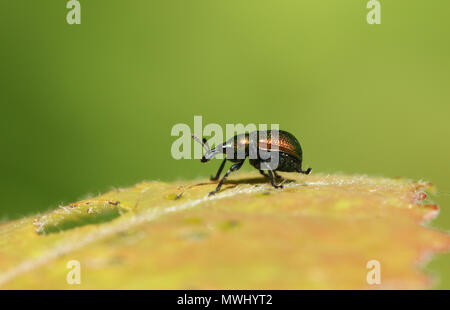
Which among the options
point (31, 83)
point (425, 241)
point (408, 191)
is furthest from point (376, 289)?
point (31, 83)

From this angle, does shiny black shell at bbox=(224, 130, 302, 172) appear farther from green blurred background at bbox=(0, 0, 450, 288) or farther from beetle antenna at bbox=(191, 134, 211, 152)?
green blurred background at bbox=(0, 0, 450, 288)

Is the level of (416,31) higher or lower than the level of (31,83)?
higher

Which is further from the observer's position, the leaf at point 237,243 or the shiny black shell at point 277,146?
the shiny black shell at point 277,146

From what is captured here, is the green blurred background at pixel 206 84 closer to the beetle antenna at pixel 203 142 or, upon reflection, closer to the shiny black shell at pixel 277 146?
the beetle antenna at pixel 203 142

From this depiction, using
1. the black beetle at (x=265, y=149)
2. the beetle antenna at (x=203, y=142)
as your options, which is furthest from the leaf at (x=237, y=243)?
the beetle antenna at (x=203, y=142)

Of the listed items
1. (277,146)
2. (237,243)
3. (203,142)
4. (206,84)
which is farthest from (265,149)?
(206,84)

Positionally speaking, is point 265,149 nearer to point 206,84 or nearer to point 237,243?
point 237,243

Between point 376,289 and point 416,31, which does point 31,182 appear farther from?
point 416,31
